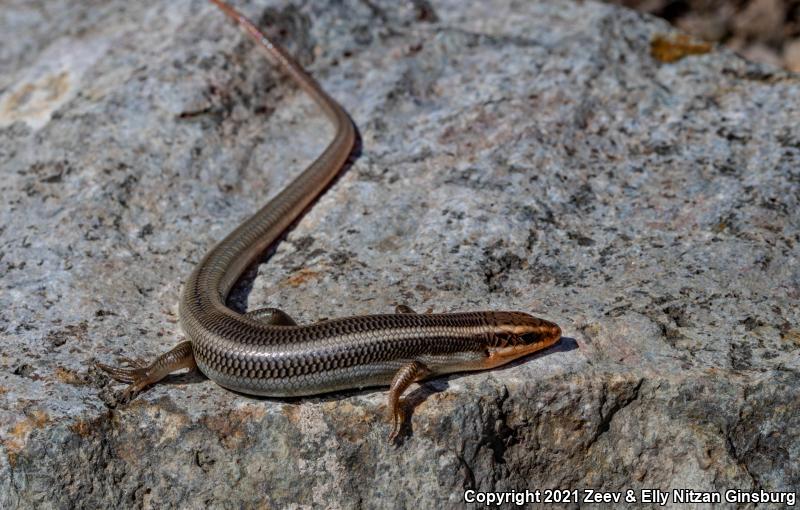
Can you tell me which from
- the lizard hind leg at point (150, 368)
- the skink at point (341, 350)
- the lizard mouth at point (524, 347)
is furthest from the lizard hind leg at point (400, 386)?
the lizard hind leg at point (150, 368)

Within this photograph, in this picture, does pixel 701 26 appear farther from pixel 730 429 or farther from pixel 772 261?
pixel 730 429

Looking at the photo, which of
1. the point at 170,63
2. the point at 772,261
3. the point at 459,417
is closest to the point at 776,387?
the point at 772,261

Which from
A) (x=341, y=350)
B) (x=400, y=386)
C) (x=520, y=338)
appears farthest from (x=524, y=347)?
(x=341, y=350)

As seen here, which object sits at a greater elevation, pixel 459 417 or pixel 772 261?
pixel 772 261

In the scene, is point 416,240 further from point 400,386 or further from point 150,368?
point 150,368

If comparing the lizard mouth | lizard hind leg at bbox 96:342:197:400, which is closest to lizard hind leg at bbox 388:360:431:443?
the lizard mouth

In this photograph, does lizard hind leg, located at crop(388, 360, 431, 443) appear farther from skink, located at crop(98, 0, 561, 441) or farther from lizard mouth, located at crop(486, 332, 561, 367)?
lizard mouth, located at crop(486, 332, 561, 367)

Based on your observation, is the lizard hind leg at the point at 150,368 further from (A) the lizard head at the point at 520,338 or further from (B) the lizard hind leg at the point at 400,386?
(A) the lizard head at the point at 520,338

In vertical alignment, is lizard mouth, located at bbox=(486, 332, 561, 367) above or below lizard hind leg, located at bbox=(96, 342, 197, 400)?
above
